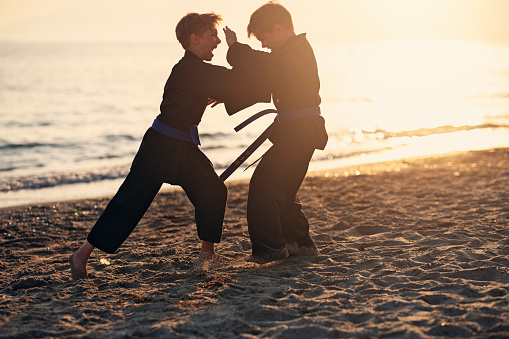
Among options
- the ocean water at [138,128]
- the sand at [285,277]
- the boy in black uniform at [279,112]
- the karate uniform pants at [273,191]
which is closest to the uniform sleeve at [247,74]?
the boy in black uniform at [279,112]

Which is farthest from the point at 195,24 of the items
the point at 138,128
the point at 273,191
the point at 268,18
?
the point at 138,128

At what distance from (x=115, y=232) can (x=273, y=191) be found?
1.23 metres

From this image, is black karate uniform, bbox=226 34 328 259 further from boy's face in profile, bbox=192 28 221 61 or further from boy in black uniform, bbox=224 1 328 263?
boy's face in profile, bbox=192 28 221 61

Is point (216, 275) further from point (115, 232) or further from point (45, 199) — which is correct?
point (45, 199)

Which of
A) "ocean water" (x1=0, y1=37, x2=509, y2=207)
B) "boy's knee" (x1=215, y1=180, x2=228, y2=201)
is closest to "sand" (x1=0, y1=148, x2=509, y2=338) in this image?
"boy's knee" (x1=215, y1=180, x2=228, y2=201)

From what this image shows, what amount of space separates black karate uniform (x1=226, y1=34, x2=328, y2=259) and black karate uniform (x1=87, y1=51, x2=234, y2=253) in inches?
11.1

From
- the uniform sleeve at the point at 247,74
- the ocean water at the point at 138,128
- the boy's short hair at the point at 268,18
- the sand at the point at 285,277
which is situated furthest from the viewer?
the ocean water at the point at 138,128

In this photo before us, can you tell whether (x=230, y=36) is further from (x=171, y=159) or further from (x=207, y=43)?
(x=171, y=159)

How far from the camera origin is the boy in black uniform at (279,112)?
14.3 ft

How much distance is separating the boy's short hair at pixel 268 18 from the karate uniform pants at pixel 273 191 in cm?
90

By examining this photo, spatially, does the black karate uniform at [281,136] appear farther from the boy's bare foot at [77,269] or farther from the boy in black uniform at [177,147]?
the boy's bare foot at [77,269]

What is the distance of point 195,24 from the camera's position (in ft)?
14.3

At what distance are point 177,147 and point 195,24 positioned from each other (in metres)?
0.92

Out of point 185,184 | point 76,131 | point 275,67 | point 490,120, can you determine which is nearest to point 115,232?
point 185,184
